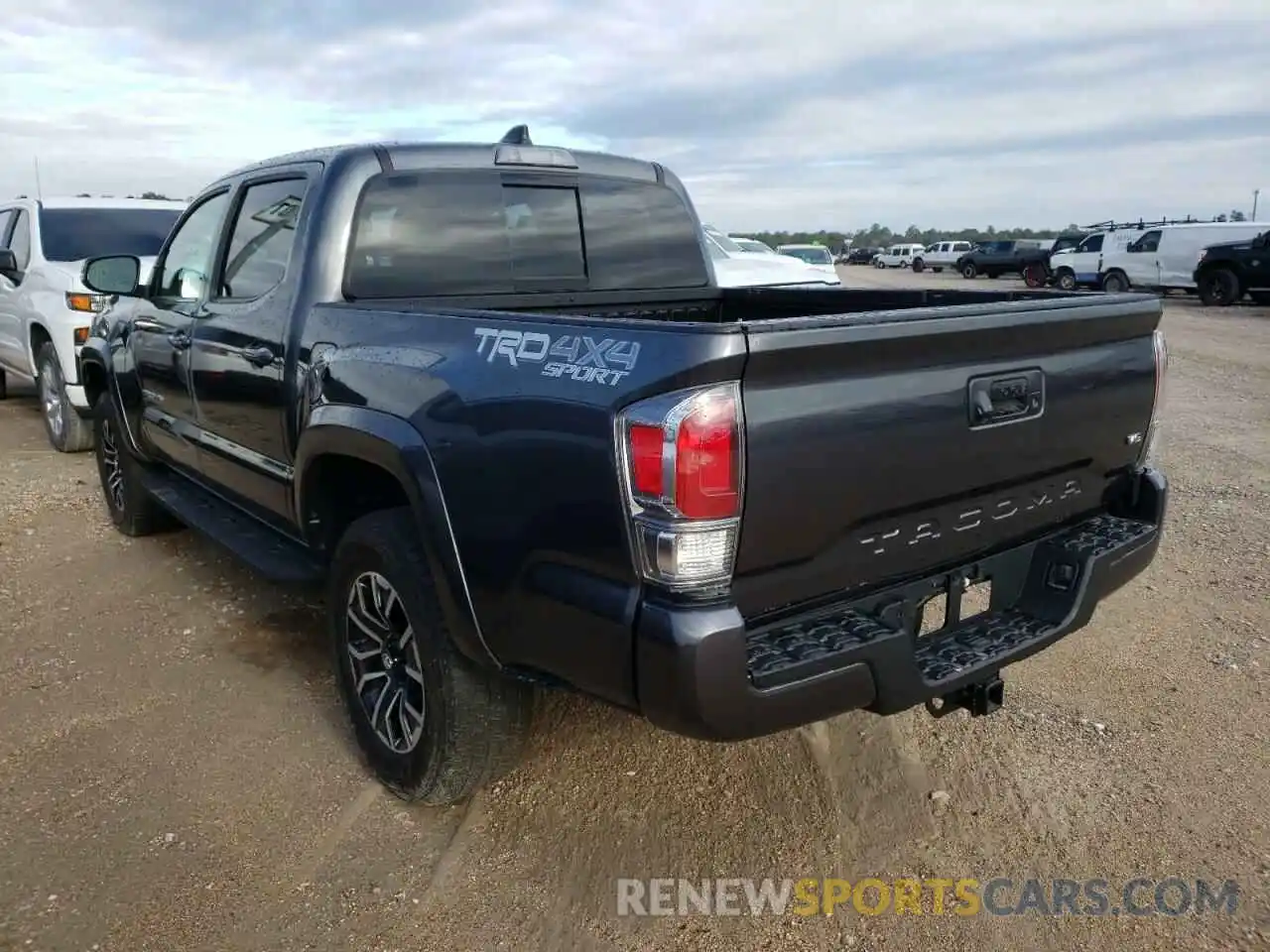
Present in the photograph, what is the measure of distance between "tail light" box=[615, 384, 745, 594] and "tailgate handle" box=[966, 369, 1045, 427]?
780mm

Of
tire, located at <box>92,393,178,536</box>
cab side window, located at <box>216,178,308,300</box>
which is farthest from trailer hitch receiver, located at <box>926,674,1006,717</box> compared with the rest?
tire, located at <box>92,393,178,536</box>

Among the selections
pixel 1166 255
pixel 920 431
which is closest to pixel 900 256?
pixel 1166 255

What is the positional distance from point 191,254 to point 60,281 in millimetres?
3929

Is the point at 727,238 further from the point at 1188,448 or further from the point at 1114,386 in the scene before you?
the point at 1114,386

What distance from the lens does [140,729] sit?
375 cm

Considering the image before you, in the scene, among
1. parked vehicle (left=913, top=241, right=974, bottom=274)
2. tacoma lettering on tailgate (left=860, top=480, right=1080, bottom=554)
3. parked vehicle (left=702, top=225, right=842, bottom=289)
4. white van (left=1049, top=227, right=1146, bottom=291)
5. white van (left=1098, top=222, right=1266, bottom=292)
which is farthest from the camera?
parked vehicle (left=913, top=241, right=974, bottom=274)

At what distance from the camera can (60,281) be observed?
26.1ft

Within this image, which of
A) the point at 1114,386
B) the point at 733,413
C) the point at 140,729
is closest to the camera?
the point at 733,413

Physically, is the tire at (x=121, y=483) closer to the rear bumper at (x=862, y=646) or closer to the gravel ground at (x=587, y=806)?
the gravel ground at (x=587, y=806)

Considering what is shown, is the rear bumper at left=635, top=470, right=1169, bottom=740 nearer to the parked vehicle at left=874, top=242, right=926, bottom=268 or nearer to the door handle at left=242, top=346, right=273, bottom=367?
the door handle at left=242, top=346, right=273, bottom=367

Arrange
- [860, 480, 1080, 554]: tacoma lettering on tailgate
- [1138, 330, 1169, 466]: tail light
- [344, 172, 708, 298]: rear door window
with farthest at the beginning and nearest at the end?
[344, 172, 708, 298]: rear door window, [1138, 330, 1169, 466]: tail light, [860, 480, 1080, 554]: tacoma lettering on tailgate

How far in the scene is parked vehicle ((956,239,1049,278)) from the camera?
37062 millimetres

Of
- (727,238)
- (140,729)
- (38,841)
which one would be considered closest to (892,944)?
(38,841)

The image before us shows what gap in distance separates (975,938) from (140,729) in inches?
114
